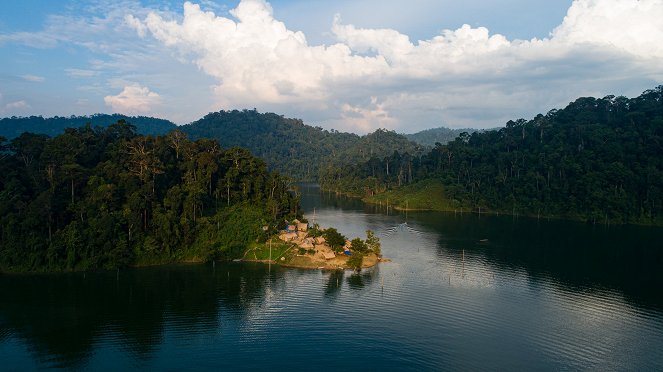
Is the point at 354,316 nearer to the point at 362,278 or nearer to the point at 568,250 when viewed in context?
the point at 362,278

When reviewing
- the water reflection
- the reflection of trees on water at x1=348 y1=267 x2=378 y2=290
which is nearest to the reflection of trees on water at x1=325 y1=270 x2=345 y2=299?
the reflection of trees on water at x1=348 y1=267 x2=378 y2=290

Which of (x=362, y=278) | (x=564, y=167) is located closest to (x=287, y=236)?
(x=362, y=278)

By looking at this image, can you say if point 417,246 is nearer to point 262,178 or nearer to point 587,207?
point 262,178

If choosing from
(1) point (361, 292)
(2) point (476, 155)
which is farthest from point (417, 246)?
(2) point (476, 155)

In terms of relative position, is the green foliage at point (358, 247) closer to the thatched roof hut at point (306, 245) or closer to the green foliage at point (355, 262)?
the green foliage at point (355, 262)

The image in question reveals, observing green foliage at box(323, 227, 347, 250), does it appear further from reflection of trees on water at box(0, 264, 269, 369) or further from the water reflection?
the water reflection

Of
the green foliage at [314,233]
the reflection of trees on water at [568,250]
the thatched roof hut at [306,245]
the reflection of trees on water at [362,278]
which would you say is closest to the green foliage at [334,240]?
the thatched roof hut at [306,245]

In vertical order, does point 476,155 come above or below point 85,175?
above
